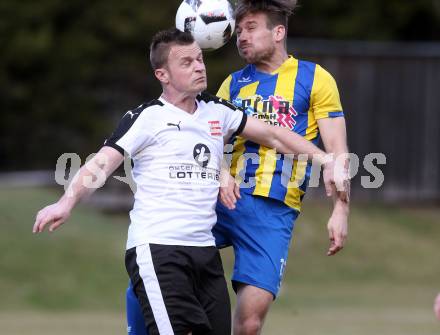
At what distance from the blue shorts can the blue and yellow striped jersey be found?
8 cm

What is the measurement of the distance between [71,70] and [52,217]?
12059 mm

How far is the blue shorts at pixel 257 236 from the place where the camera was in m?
6.26

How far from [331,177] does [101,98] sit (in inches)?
486

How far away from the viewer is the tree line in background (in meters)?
16.6

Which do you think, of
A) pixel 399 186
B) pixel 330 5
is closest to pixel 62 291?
pixel 399 186

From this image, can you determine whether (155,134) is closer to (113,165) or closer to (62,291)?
(113,165)

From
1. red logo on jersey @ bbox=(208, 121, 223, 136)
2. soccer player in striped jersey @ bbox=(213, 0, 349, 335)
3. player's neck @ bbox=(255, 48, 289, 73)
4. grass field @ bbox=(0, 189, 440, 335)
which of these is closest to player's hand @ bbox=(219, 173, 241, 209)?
red logo on jersey @ bbox=(208, 121, 223, 136)

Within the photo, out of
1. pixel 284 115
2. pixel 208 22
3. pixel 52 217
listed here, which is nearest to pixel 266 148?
pixel 284 115

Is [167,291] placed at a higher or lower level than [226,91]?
lower

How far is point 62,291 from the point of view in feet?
43.8

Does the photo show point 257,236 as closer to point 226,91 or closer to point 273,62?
point 226,91

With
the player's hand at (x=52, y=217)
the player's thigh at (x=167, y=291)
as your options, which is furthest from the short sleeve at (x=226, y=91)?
the player's hand at (x=52, y=217)

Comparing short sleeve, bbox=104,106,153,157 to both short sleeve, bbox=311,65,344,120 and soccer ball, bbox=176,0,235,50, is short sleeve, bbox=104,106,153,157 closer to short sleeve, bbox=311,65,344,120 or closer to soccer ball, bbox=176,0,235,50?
soccer ball, bbox=176,0,235,50

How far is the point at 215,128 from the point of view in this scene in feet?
19.7
